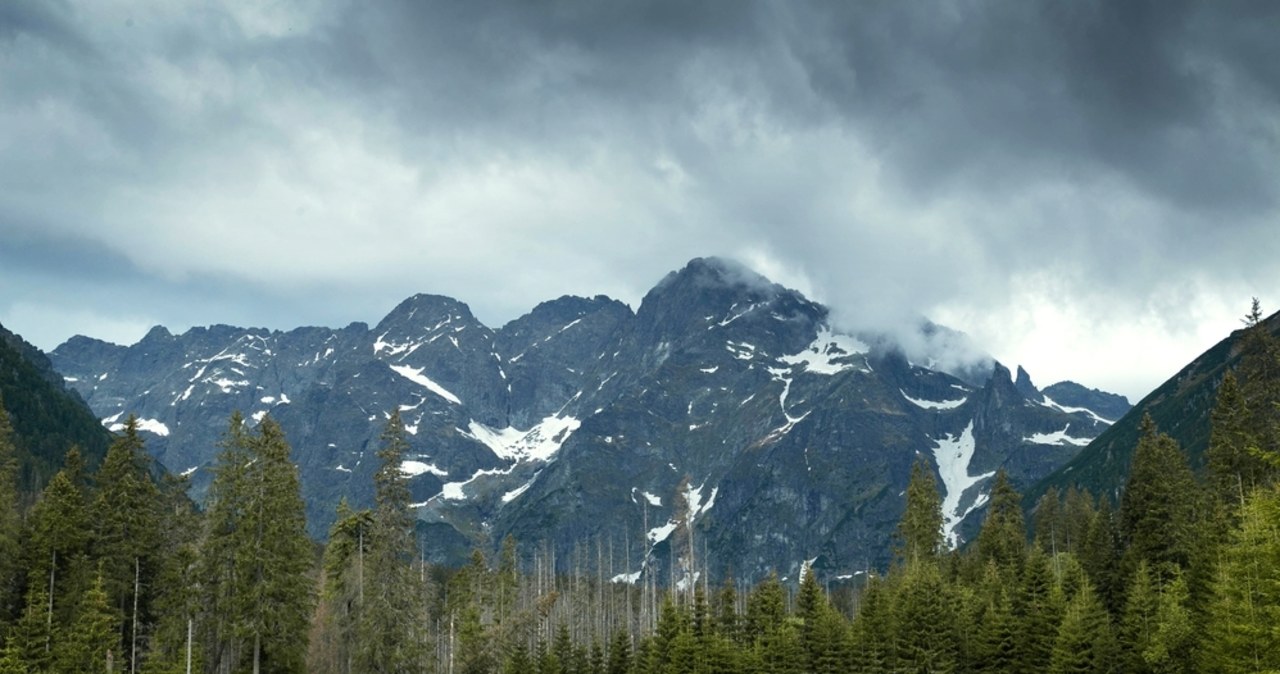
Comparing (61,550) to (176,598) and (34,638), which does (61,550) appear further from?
(176,598)

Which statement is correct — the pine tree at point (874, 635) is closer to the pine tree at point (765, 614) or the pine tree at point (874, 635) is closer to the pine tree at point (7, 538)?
the pine tree at point (765, 614)

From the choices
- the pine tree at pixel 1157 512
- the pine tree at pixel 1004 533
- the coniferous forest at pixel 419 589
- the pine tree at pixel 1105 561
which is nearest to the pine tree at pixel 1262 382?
the coniferous forest at pixel 419 589

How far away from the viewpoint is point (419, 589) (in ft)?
229

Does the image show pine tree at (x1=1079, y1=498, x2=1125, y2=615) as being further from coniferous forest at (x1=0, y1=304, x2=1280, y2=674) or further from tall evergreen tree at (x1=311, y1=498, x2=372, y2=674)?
tall evergreen tree at (x1=311, y1=498, x2=372, y2=674)

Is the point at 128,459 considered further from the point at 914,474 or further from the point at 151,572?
the point at 914,474

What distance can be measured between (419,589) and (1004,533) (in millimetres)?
59504

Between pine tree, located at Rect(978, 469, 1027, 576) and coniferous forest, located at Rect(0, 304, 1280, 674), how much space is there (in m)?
1.54

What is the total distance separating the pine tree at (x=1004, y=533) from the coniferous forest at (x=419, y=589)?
5.05 ft

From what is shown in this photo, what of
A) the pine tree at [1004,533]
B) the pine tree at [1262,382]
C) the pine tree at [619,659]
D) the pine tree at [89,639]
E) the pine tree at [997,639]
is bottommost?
the pine tree at [619,659]

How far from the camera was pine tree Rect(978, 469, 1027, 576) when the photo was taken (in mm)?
96375

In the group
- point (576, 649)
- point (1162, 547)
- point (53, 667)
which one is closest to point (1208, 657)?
point (1162, 547)

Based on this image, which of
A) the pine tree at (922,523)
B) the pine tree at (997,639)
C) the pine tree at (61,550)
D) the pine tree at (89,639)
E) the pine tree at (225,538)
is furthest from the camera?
the pine tree at (922,523)

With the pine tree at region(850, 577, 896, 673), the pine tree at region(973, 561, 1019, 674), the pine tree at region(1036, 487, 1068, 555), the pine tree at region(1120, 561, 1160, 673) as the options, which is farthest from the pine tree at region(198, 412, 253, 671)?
the pine tree at region(1036, 487, 1068, 555)

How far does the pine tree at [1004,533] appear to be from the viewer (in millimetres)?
96375
